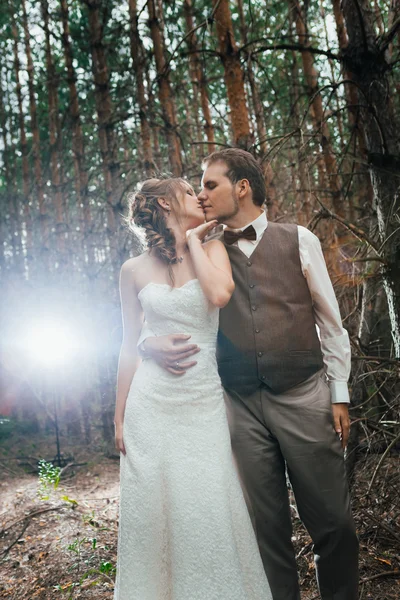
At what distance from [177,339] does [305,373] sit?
664mm

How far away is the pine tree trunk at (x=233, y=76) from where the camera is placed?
4.68 m

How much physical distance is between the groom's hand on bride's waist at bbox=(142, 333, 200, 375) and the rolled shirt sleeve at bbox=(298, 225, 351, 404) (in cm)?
69

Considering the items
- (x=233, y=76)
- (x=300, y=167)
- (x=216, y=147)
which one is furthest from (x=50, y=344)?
(x=300, y=167)

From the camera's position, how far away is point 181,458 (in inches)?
101

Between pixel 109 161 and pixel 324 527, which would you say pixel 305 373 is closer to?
pixel 324 527

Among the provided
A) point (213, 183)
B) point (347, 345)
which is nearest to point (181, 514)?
point (347, 345)

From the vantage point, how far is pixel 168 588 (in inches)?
99.7

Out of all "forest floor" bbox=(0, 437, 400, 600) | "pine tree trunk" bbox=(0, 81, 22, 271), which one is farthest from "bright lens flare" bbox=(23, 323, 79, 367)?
"forest floor" bbox=(0, 437, 400, 600)

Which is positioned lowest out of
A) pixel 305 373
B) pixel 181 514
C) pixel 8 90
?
pixel 181 514

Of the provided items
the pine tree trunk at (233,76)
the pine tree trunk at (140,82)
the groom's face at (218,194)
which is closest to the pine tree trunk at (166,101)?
the pine tree trunk at (140,82)

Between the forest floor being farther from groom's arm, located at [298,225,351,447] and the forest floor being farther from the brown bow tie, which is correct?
the brown bow tie

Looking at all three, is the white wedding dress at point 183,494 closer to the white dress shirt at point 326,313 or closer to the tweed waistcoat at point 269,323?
the tweed waistcoat at point 269,323

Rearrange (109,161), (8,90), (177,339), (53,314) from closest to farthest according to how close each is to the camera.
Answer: (177,339)
(109,161)
(53,314)
(8,90)

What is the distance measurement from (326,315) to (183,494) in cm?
115
